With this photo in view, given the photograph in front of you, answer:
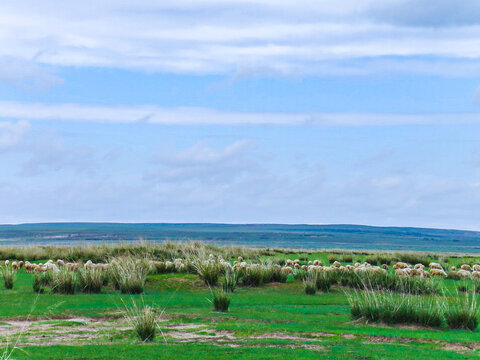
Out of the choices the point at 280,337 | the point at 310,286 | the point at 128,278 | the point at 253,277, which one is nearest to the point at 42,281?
the point at 128,278

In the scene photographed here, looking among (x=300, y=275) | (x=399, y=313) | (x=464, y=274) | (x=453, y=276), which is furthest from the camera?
(x=453, y=276)

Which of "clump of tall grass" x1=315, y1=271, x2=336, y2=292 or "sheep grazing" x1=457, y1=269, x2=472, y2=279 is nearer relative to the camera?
"clump of tall grass" x1=315, y1=271, x2=336, y2=292

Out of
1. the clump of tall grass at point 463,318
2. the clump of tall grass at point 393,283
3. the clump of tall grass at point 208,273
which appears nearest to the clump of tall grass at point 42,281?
the clump of tall grass at point 208,273

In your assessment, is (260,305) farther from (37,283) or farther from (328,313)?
(37,283)

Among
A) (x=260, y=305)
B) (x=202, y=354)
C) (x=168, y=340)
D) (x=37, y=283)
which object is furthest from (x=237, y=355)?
(x=37, y=283)

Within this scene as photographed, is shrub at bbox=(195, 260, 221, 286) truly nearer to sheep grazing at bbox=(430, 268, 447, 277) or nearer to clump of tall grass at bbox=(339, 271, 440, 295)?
clump of tall grass at bbox=(339, 271, 440, 295)

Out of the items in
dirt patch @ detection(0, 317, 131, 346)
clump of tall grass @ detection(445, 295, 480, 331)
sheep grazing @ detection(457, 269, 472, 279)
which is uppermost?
sheep grazing @ detection(457, 269, 472, 279)

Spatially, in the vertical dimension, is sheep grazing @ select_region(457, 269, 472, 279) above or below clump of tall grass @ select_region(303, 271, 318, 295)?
above

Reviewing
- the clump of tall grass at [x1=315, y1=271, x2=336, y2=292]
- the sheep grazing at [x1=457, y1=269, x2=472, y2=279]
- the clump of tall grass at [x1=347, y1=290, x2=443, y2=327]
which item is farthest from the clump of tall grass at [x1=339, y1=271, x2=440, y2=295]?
the clump of tall grass at [x1=347, y1=290, x2=443, y2=327]

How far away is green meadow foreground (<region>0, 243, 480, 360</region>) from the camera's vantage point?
11.8 m

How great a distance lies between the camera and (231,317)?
15.9 metres

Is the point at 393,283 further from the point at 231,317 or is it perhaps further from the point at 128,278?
the point at 231,317

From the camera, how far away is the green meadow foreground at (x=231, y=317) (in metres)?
11.8

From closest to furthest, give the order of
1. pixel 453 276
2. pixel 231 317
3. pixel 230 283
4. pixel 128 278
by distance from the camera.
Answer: pixel 231 317 < pixel 128 278 < pixel 230 283 < pixel 453 276
